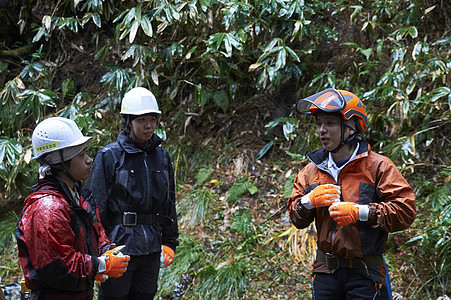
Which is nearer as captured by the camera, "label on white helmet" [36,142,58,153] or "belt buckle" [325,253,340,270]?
"label on white helmet" [36,142,58,153]

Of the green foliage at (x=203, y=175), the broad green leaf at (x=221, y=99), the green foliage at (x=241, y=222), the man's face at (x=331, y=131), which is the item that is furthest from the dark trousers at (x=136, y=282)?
the broad green leaf at (x=221, y=99)

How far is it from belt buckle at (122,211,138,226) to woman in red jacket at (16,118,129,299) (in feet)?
1.84

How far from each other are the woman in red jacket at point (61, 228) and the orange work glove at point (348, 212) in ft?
3.99

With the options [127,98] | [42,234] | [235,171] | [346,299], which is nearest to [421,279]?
[346,299]

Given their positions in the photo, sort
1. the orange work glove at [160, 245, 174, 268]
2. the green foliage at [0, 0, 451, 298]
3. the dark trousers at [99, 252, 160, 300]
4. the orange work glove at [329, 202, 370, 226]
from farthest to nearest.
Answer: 1. the green foliage at [0, 0, 451, 298]
2. the orange work glove at [160, 245, 174, 268]
3. the dark trousers at [99, 252, 160, 300]
4. the orange work glove at [329, 202, 370, 226]

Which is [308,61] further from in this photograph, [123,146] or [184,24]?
[123,146]

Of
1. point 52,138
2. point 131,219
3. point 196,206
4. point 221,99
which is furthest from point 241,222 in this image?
point 52,138

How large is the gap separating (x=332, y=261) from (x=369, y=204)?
1.33 feet

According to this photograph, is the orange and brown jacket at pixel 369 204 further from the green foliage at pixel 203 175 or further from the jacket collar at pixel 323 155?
the green foliage at pixel 203 175

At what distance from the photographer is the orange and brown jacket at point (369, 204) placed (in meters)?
2.70

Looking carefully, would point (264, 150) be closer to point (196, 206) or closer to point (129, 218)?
point (196, 206)

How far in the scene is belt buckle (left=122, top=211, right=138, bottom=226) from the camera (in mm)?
3297

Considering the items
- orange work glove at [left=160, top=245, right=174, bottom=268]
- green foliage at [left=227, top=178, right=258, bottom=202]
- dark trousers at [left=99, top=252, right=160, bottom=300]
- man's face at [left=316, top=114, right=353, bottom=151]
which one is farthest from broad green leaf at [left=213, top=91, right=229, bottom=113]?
man's face at [left=316, top=114, right=353, bottom=151]

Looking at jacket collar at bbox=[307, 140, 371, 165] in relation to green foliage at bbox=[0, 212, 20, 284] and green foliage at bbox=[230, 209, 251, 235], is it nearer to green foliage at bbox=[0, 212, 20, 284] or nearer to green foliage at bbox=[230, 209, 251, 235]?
green foliage at bbox=[230, 209, 251, 235]
